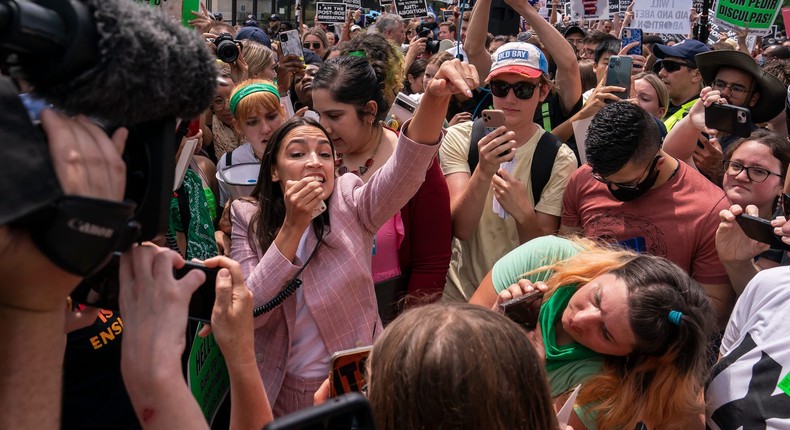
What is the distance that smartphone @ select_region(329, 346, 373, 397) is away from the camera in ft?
5.97

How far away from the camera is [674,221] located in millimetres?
2830

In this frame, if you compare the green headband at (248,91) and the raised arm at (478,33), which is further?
the raised arm at (478,33)

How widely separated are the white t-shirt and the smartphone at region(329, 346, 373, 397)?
3.36 feet

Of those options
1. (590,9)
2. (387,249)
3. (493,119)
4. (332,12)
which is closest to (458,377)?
(387,249)

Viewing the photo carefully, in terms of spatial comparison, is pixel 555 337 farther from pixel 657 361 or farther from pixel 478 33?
pixel 478 33

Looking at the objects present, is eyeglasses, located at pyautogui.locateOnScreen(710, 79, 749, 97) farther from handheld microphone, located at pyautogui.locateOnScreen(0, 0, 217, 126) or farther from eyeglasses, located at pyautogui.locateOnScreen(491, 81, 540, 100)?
handheld microphone, located at pyautogui.locateOnScreen(0, 0, 217, 126)

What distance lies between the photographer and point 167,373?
44.2 inches

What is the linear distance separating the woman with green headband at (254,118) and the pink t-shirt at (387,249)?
1192 millimetres

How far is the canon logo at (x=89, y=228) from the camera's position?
3.09 ft

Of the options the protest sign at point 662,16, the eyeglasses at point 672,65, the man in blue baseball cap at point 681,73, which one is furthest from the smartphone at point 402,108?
the protest sign at point 662,16

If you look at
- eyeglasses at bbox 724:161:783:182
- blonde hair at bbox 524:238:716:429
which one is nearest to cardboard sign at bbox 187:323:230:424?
blonde hair at bbox 524:238:716:429

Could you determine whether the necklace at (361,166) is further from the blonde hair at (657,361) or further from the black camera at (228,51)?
the black camera at (228,51)

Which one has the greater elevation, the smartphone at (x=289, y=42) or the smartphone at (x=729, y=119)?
the smartphone at (x=729, y=119)

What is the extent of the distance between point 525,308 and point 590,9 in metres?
8.20
